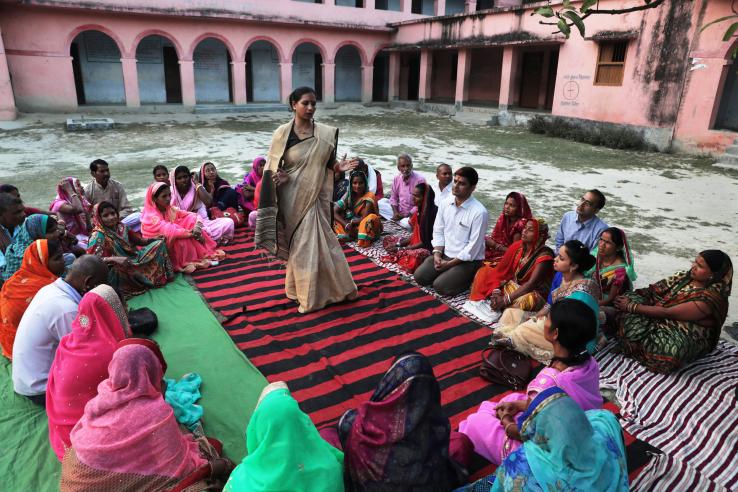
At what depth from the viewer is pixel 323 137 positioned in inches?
146

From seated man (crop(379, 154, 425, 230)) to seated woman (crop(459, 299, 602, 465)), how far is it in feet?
12.0

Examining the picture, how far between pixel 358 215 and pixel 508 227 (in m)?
1.81

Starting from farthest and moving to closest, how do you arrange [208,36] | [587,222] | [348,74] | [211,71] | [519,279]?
[348,74] < [211,71] < [208,36] < [587,222] < [519,279]

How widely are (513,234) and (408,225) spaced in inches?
61.0

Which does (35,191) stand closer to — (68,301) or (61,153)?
(61,153)

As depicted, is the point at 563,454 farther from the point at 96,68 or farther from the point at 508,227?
the point at 96,68

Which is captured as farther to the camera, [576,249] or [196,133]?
[196,133]

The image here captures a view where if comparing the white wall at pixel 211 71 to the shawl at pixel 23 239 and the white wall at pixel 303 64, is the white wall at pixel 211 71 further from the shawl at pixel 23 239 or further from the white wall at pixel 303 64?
the shawl at pixel 23 239

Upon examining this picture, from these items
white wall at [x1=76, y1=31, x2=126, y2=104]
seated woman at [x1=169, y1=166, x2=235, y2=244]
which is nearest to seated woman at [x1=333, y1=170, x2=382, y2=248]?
seated woman at [x1=169, y1=166, x2=235, y2=244]

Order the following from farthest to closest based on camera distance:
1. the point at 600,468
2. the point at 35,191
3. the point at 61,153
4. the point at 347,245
Answer: the point at 61,153 → the point at 35,191 → the point at 347,245 → the point at 600,468

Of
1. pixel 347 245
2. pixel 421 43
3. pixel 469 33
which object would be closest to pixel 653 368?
pixel 347 245

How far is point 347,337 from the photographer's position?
353cm

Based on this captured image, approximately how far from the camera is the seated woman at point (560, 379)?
2.12 m

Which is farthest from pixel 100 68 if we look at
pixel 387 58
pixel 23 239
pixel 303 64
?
pixel 23 239
